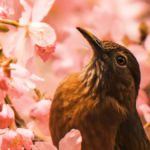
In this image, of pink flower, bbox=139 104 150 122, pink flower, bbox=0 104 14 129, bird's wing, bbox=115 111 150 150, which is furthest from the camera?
pink flower, bbox=139 104 150 122

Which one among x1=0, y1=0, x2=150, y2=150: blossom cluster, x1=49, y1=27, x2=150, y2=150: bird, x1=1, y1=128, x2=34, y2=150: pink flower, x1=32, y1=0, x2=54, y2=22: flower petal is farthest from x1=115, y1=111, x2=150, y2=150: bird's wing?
x1=32, y1=0, x2=54, y2=22: flower petal

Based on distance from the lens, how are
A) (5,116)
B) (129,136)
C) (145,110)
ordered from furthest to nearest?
(145,110), (129,136), (5,116)

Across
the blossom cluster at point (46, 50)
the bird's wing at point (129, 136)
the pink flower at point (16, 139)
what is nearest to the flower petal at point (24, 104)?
the blossom cluster at point (46, 50)

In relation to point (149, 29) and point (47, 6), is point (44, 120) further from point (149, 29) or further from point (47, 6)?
point (149, 29)

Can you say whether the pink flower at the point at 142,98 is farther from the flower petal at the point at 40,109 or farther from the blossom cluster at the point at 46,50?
the flower petal at the point at 40,109

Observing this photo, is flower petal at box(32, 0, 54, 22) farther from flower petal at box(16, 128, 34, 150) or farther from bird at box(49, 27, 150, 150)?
flower petal at box(16, 128, 34, 150)

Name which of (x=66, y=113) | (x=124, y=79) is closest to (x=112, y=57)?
(x=124, y=79)

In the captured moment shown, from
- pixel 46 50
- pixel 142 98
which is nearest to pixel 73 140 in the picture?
pixel 46 50

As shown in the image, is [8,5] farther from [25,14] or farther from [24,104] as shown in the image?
[24,104]
